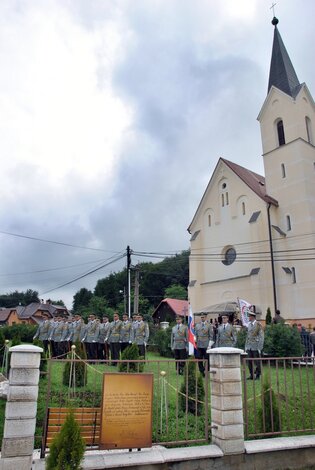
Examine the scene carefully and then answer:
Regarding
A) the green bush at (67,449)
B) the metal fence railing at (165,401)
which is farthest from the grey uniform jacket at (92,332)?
the green bush at (67,449)

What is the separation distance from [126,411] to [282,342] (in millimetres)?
9195

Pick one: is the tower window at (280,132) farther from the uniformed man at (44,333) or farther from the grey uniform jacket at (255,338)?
the uniformed man at (44,333)

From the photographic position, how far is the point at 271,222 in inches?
1023

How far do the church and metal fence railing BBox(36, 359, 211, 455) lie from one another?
17.8 metres

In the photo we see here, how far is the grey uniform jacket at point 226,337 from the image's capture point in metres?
11.5

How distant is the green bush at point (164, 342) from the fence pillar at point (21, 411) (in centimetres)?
1297

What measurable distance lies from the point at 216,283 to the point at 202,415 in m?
21.4

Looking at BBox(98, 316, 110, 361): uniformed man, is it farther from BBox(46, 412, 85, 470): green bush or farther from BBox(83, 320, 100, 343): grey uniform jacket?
BBox(46, 412, 85, 470): green bush

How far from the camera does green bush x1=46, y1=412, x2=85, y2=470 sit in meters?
4.07

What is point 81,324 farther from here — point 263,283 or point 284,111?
point 284,111

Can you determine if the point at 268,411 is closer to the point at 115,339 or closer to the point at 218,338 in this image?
the point at 218,338

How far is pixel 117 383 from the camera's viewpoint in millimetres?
5016

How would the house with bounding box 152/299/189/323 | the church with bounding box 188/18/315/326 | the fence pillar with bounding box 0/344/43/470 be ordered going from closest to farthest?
the fence pillar with bounding box 0/344/43/470 → the church with bounding box 188/18/315/326 → the house with bounding box 152/299/189/323

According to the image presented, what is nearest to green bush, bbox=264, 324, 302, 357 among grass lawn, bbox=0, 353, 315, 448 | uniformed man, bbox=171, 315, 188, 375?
uniformed man, bbox=171, 315, 188, 375
